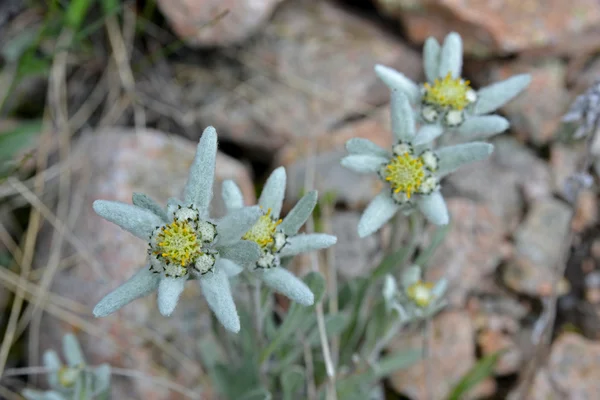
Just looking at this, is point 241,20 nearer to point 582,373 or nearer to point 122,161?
point 122,161

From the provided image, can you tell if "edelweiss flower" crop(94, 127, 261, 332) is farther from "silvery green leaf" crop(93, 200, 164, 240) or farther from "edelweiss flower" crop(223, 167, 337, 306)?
"edelweiss flower" crop(223, 167, 337, 306)

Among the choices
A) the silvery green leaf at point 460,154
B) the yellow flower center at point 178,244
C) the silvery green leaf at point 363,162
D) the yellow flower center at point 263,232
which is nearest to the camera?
the yellow flower center at point 178,244

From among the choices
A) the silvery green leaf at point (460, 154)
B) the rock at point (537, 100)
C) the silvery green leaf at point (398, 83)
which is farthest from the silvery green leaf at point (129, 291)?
the rock at point (537, 100)

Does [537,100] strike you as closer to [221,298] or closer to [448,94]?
[448,94]

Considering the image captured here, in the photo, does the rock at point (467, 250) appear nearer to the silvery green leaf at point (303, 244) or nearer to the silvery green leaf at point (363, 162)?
the silvery green leaf at point (363, 162)

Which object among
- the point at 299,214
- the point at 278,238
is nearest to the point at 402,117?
the point at 299,214

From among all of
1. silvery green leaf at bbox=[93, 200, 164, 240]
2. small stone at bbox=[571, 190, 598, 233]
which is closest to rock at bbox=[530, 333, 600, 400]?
small stone at bbox=[571, 190, 598, 233]
